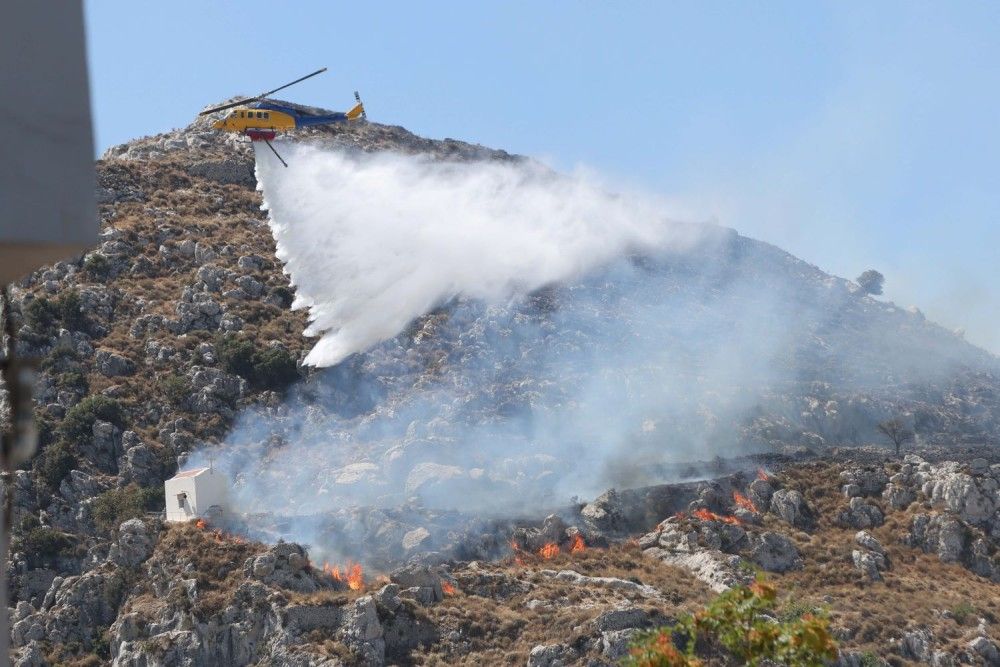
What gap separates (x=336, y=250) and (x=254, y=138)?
16.3 metres

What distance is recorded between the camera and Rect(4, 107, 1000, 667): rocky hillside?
55281 millimetres

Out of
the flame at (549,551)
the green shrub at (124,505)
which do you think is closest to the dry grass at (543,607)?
the flame at (549,551)

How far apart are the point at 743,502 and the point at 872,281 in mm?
57966

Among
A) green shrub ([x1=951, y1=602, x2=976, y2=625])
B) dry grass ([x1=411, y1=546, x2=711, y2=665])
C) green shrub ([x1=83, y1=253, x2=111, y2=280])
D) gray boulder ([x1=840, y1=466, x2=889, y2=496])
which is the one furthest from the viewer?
green shrub ([x1=83, y1=253, x2=111, y2=280])

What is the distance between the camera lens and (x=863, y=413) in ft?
284

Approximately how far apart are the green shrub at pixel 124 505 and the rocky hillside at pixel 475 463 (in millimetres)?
203

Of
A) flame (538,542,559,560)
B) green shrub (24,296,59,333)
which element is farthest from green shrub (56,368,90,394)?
flame (538,542,559,560)

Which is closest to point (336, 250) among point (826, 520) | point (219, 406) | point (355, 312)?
point (355, 312)

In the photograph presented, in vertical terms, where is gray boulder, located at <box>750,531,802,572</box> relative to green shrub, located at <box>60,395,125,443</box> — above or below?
below

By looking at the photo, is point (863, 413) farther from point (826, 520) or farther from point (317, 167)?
point (317, 167)

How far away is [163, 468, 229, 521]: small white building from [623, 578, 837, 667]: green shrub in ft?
159

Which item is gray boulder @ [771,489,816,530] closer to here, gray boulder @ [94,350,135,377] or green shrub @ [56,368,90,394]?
gray boulder @ [94,350,135,377]

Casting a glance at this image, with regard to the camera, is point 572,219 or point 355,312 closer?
point 355,312

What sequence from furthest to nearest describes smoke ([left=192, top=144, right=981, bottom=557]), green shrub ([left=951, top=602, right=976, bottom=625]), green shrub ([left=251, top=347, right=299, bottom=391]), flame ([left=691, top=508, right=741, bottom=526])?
1. green shrub ([left=251, top=347, right=299, bottom=391])
2. smoke ([left=192, top=144, right=981, bottom=557])
3. flame ([left=691, top=508, right=741, bottom=526])
4. green shrub ([left=951, top=602, right=976, bottom=625])
